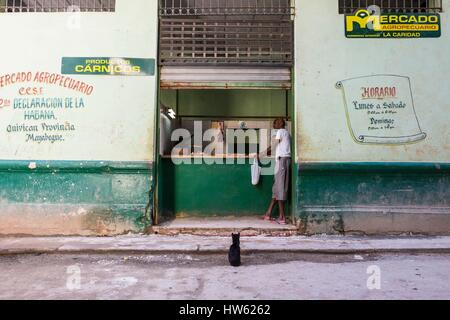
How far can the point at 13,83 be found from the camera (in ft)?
23.8

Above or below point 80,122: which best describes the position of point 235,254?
below

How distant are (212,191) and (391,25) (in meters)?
4.11

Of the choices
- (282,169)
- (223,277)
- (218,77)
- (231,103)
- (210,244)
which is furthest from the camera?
(231,103)

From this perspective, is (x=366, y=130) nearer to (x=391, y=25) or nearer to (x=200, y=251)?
(x=391, y=25)

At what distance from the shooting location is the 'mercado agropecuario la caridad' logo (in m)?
7.24

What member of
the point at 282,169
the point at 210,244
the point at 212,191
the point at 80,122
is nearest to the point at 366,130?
the point at 282,169

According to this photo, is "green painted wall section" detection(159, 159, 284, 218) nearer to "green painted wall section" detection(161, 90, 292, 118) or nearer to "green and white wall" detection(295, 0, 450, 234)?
"green and white wall" detection(295, 0, 450, 234)

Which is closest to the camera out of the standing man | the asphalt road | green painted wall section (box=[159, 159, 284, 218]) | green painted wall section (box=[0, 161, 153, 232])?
the asphalt road

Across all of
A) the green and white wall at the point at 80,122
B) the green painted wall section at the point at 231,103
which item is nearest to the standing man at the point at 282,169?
the green and white wall at the point at 80,122

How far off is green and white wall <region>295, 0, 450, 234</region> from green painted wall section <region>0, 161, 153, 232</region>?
9.14 feet

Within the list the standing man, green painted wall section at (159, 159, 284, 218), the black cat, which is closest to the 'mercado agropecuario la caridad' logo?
the standing man

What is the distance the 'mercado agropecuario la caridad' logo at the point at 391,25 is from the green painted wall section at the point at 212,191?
293 centimetres

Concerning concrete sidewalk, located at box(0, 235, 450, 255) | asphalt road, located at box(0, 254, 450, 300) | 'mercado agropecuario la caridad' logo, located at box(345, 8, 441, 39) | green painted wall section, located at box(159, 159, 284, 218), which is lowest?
asphalt road, located at box(0, 254, 450, 300)

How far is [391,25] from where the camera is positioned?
7.25 metres
